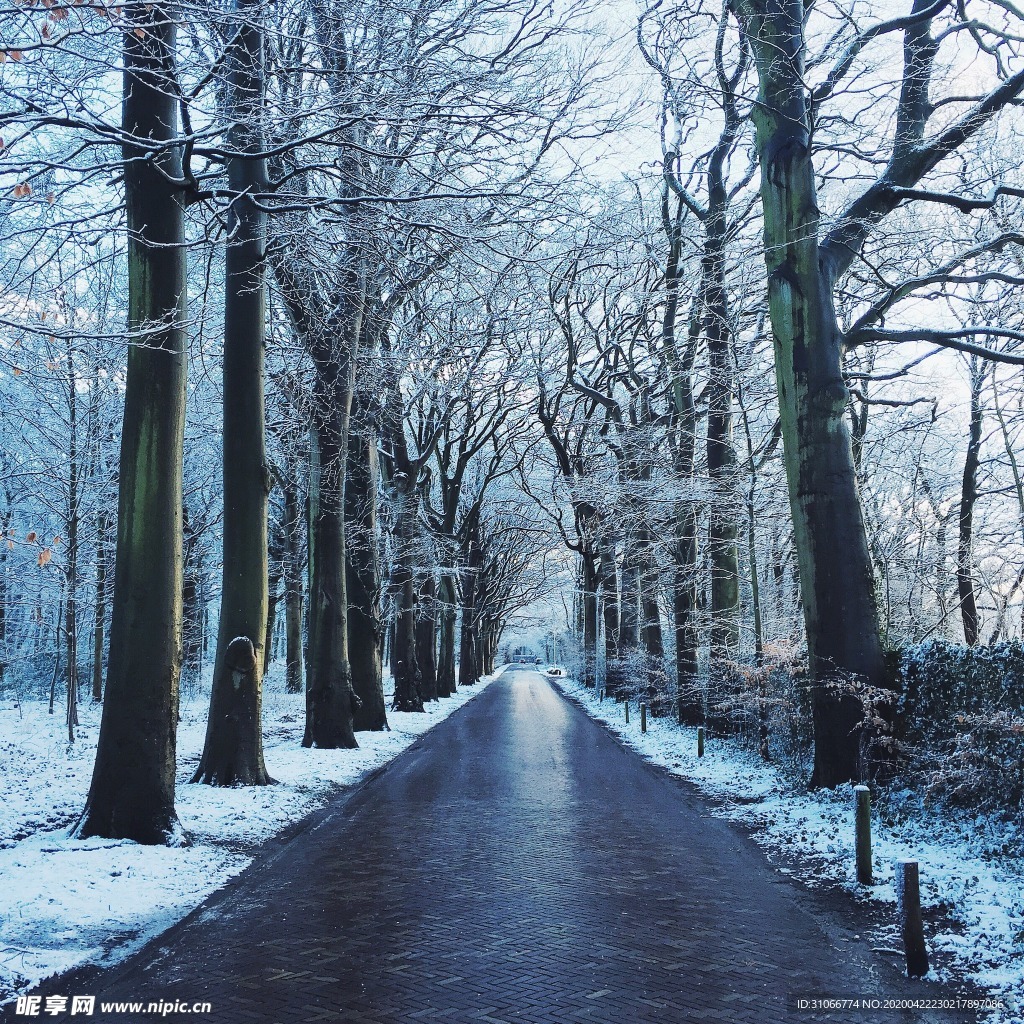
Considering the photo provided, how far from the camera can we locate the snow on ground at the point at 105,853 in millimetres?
6207

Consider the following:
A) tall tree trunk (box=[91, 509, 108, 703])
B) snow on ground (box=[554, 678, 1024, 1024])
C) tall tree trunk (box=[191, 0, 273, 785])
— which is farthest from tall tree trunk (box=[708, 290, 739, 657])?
tall tree trunk (box=[91, 509, 108, 703])

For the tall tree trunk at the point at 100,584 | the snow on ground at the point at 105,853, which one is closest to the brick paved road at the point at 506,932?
the snow on ground at the point at 105,853

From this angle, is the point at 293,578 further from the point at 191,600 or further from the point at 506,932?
the point at 506,932

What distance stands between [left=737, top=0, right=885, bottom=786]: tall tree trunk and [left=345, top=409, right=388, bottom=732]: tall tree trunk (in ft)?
35.4

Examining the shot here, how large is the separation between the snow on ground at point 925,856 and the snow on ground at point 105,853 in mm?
5446

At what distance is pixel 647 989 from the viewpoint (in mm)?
5402

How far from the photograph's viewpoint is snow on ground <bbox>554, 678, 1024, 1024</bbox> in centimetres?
597

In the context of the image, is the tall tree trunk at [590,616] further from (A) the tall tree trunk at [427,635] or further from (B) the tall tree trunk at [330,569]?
(B) the tall tree trunk at [330,569]

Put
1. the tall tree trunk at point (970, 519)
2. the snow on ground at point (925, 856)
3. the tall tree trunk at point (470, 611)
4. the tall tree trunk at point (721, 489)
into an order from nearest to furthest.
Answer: the snow on ground at point (925, 856)
the tall tree trunk at point (721, 489)
the tall tree trunk at point (970, 519)
the tall tree trunk at point (470, 611)

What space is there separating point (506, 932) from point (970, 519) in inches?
974

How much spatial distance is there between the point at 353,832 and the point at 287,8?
9.15 metres

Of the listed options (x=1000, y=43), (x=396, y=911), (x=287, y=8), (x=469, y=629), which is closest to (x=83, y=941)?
(x=396, y=911)

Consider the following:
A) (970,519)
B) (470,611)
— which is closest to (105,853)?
(970,519)

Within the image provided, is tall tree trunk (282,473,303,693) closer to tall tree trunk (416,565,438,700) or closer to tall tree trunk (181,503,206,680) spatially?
tall tree trunk (181,503,206,680)
